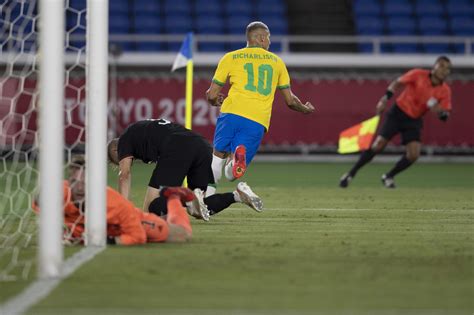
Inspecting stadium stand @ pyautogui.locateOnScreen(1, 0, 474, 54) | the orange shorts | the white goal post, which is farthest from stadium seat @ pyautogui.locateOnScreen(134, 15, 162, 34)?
the orange shorts

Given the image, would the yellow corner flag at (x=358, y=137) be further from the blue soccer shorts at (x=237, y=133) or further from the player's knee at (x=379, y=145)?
the blue soccer shorts at (x=237, y=133)

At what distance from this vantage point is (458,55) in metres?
25.3

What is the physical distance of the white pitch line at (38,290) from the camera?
497 cm

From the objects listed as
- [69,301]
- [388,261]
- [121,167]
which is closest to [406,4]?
[121,167]

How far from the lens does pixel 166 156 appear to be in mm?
8992

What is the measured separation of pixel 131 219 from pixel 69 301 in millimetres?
2332

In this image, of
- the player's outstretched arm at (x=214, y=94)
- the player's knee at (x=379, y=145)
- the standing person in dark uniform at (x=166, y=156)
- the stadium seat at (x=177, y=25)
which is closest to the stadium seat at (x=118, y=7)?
the stadium seat at (x=177, y=25)

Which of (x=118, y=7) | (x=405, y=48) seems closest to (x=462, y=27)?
(x=405, y=48)

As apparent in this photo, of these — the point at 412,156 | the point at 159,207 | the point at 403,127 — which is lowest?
the point at 412,156

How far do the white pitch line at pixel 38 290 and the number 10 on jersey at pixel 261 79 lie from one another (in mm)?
3901

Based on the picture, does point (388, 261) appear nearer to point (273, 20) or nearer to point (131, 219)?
point (131, 219)

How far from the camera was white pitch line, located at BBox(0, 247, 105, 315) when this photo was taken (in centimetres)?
497

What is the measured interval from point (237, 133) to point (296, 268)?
4200 mm

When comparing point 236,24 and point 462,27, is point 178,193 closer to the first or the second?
point 236,24
